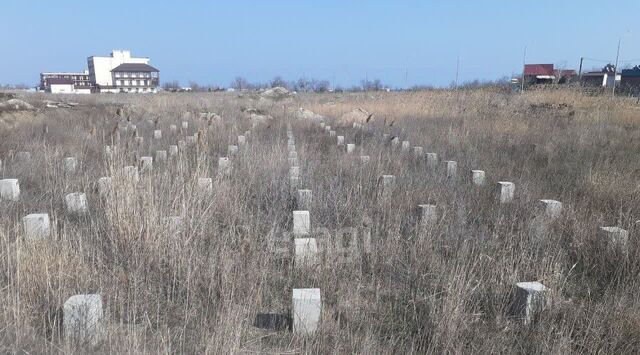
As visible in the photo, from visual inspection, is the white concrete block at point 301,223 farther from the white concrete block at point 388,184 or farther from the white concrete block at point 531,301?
the white concrete block at point 531,301

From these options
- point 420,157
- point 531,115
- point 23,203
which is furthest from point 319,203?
point 531,115

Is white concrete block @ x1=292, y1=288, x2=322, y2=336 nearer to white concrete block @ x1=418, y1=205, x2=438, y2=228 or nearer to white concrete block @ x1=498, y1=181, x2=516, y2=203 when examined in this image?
white concrete block @ x1=418, y1=205, x2=438, y2=228

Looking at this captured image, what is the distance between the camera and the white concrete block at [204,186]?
3482mm

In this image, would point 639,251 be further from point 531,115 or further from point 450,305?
point 531,115

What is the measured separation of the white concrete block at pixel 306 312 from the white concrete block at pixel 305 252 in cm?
64

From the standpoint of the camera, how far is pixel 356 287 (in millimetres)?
2625

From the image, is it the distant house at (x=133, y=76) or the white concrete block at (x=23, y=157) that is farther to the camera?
the distant house at (x=133, y=76)

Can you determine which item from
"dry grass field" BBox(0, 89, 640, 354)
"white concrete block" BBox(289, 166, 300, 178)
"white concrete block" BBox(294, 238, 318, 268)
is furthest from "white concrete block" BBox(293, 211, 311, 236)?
"white concrete block" BBox(289, 166, 300, 178)

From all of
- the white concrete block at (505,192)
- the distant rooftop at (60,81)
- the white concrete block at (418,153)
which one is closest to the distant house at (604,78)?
the white concrete block at (418,153)

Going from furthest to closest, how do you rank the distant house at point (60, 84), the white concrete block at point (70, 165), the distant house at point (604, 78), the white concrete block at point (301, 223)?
the distant house at point (60, 84)
the distant house at point (604, 78)
the white concrete block at point (70, 165)
the white concrete block at point (301, 223)

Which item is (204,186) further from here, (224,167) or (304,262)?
(224,167)

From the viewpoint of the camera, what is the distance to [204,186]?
3.69 meters

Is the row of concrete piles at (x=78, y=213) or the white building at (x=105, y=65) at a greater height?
the white building at (x=105, y=65)

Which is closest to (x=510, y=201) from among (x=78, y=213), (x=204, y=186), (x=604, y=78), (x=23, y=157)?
(x=204, y=186)
